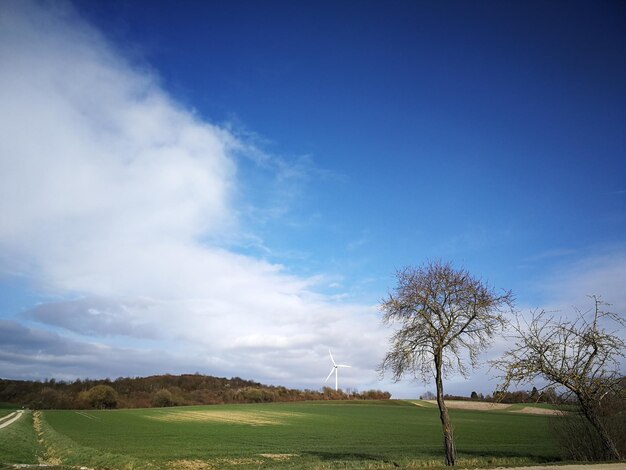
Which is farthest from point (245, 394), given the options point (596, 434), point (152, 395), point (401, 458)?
point (596, 434)

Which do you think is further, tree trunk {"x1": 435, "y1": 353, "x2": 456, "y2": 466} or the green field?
the green field

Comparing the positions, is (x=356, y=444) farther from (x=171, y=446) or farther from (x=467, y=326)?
(x=467, y=326)

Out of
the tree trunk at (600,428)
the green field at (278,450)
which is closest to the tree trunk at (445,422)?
the green field at (278,450)

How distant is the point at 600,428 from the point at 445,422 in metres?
7.00

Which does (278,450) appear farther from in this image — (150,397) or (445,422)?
(150,397)

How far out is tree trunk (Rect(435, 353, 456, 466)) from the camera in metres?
22.9

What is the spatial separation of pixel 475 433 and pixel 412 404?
71259 mm

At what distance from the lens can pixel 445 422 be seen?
23469mm

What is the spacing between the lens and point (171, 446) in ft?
127

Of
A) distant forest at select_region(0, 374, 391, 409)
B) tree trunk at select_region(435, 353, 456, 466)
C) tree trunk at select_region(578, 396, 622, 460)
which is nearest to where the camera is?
tree trunk at select_region(578, 396, 622, 460)

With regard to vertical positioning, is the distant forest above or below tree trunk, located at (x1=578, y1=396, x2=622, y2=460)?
above

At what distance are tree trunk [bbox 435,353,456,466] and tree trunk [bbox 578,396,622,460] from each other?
6.22 metres

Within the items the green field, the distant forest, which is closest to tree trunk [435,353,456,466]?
the green field

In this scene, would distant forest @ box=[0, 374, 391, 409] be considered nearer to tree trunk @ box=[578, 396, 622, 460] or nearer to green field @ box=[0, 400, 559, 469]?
green field @ box=[0, 400, 559, 469]
